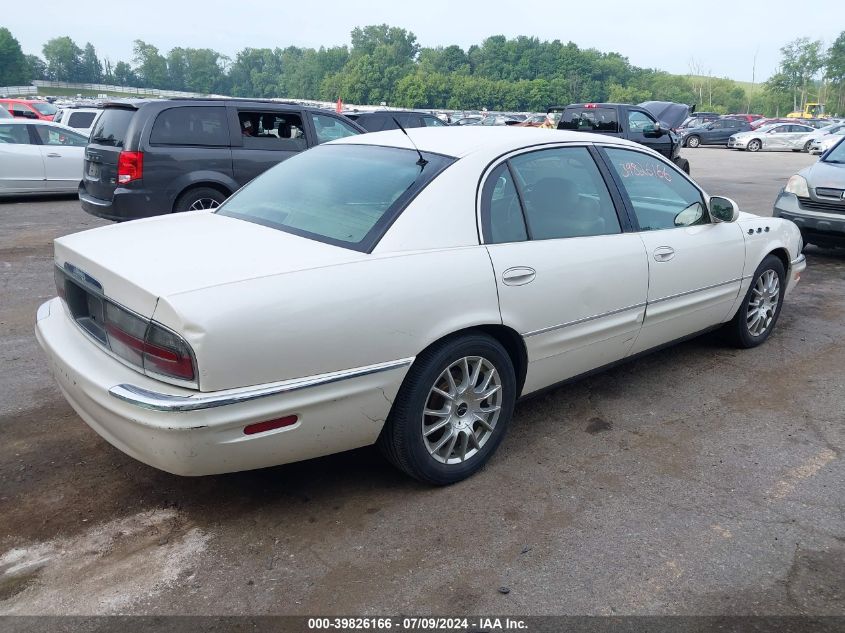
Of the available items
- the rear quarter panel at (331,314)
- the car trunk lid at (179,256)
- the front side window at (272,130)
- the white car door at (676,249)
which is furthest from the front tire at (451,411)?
the front side window at (272,130)

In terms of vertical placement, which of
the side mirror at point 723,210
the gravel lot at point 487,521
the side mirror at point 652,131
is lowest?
the gravel lot at point 487,521

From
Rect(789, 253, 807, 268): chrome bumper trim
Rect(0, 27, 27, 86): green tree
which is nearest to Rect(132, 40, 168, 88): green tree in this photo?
Rect(0, 27, 27, 86): green tree

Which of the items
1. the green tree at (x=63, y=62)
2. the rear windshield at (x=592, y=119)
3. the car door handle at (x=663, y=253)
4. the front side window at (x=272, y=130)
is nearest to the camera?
the car door handle at (x=663, y=253)

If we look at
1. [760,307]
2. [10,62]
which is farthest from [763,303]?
[10,62]

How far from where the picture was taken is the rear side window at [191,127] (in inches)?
311

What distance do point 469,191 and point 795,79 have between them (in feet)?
372

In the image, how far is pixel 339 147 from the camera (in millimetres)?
3996

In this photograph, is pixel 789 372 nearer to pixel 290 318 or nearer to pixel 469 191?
pixel 469 191

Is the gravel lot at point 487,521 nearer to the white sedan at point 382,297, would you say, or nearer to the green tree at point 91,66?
the white sedan at point 382,297

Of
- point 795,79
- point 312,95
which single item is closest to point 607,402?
point 795,79

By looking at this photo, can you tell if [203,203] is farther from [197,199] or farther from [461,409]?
[461,409]

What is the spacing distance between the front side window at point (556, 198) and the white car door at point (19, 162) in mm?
10994

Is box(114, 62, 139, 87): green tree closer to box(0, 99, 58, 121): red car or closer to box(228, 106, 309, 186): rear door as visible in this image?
box(0, 99, 58, 121): red car

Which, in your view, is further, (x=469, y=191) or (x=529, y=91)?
(x=529, y=91)
